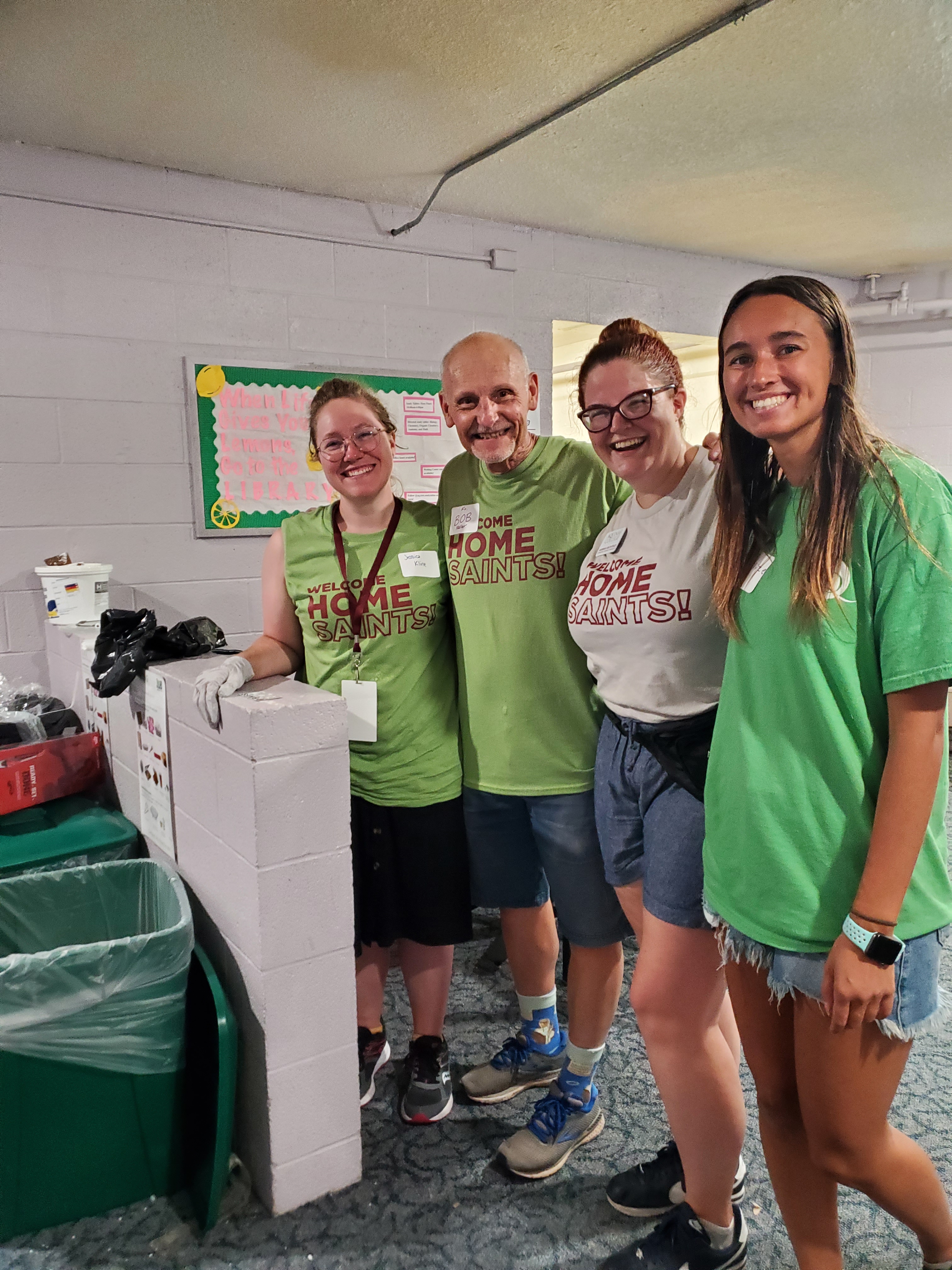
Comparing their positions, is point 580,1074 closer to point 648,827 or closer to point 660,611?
point 648,827

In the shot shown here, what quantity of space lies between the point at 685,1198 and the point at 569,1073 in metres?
0.40

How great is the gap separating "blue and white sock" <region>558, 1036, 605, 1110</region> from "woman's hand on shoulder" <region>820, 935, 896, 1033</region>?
0.89 meters

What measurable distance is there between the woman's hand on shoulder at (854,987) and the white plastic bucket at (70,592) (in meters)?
2.54

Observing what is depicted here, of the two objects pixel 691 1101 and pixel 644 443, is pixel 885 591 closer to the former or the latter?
pixel 644 443

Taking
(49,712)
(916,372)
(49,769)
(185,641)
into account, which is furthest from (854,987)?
(916,372)

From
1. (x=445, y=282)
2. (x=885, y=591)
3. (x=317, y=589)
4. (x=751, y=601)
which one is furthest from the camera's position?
(x=445, y=282)

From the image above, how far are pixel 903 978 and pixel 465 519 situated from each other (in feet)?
3.81

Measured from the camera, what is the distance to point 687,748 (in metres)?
1.43

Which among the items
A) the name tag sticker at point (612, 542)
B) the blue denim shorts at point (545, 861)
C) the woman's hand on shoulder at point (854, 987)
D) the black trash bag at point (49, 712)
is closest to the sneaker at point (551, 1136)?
the blue denim shorts at point (545, 861)

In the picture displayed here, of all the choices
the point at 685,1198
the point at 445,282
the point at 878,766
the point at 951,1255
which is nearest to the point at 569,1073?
the point at 685,1198

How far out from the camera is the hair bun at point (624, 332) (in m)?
1.57

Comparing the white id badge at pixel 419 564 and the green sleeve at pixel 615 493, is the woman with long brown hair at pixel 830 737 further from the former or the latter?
the white id badge at pixel 419 564

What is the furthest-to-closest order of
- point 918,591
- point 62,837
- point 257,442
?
1. point 257,442
2. point 62,837
3. point 918,591

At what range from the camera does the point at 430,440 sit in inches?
149
